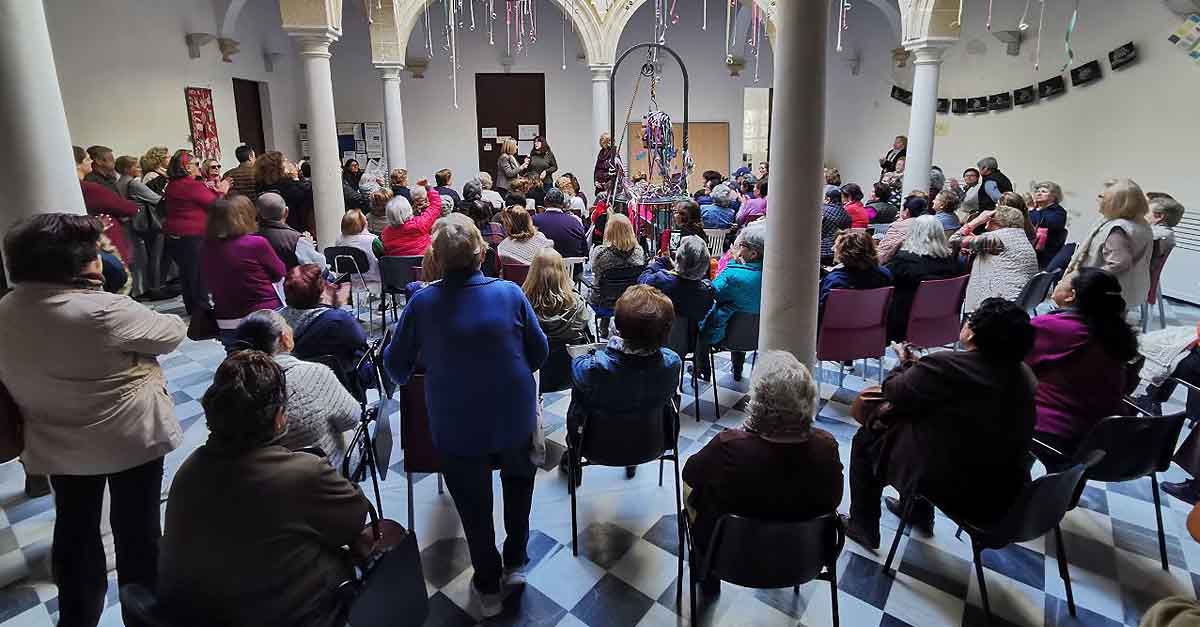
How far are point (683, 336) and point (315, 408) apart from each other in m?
2.16

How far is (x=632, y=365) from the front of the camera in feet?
8.36

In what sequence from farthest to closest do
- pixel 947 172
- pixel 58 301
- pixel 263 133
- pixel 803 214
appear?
pixel 263 133
pixel 947 172
pixel 803 214
pixel 58 301

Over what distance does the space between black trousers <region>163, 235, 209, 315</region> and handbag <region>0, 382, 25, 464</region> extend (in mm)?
3977

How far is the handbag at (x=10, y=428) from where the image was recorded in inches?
80.9

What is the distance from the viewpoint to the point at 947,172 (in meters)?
9.95

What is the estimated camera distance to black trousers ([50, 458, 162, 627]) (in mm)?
2137

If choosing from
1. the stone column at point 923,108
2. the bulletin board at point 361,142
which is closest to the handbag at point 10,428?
the stone column at point 923,108

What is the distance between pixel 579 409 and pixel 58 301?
171cm

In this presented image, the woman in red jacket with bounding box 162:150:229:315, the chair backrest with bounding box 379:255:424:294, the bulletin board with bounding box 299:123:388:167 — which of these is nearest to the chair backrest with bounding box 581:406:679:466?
the chair backrest with bounding box 379:255:424:294

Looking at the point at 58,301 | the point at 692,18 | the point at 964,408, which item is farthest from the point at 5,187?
the point at 692,18

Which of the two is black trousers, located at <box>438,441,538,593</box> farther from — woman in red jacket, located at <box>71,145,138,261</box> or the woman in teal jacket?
woman in red jacket, located at <box>71,145,138,261</box>

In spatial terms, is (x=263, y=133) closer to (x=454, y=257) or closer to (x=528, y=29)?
(x=528, y=29)

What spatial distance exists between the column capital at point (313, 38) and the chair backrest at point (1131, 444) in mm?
6498

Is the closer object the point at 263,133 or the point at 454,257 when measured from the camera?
the point at 454,257
